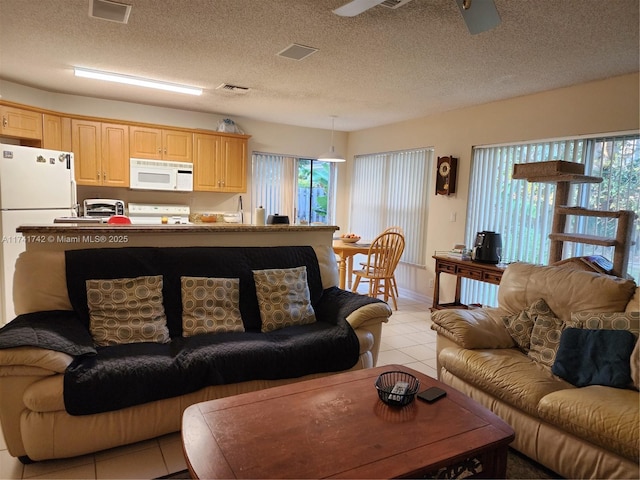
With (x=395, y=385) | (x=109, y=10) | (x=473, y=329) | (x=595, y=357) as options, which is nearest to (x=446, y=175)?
(x=473, y=329)

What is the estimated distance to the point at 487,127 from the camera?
4.57m

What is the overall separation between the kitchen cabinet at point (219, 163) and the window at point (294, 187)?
0.41 m

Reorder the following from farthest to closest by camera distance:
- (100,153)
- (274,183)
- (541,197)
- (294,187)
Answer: (294,187), (274,183), (100,153), (541,197)

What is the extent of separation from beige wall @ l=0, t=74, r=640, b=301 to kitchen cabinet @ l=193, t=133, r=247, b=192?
0.31 metres

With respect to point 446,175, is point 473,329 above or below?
below

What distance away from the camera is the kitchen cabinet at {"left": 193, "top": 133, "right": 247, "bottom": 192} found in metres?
5.57

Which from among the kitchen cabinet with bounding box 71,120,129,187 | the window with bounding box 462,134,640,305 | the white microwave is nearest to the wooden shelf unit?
the window with bounding box 462,134,640,305

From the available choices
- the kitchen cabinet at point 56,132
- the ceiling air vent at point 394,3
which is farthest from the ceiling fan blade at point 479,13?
the kitchen cabinet at point 56,132

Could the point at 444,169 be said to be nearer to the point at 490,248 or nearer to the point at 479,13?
the point at 490,248

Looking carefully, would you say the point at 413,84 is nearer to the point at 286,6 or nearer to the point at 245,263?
the point at 286,6

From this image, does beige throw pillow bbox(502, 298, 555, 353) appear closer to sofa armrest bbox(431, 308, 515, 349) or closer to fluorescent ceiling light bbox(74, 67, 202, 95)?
sofa armrest bbox(431, 308, 515, 349)

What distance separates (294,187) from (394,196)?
1672mm

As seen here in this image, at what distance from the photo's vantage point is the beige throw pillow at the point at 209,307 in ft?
8.46

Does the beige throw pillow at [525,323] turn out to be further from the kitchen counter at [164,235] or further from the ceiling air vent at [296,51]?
the ceiling air vent at [296,51]
